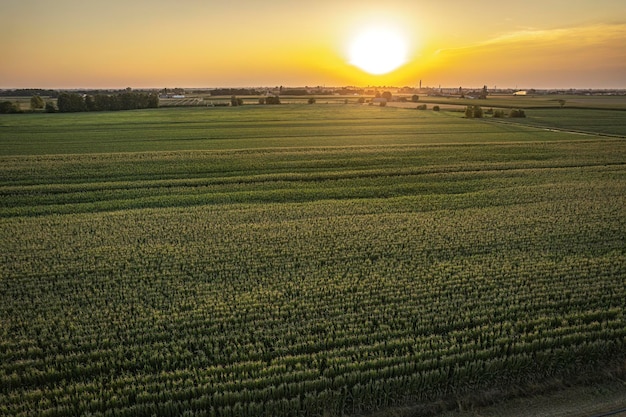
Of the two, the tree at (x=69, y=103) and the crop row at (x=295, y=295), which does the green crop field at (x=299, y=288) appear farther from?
the tree at (x=69, y=103)

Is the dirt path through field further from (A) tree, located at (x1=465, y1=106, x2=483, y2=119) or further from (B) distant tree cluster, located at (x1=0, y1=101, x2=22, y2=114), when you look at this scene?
(B) distant tree cluster, located at (x1=0, y1=101, x2=22, y2=114)

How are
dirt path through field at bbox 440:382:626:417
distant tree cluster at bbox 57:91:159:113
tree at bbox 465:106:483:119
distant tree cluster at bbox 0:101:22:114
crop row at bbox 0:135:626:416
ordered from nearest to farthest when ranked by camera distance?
dirt path through field at bbox 440:382:626:417, crop row at bbox 0:135:626:416, tree at bbox 465:106:483:119, distant tree cluster at bbox 0:101:22:114, distant tree cluster at bbox 57:91:159:113

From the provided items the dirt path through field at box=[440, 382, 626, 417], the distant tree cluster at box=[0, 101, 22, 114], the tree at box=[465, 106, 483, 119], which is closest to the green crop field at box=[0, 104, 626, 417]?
the dirt path through field at box=[440, 382, 626, 417]

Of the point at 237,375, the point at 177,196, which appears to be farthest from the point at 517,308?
the point at 177,196

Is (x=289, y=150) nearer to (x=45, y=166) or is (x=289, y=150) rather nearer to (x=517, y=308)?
(x=45, y=166)

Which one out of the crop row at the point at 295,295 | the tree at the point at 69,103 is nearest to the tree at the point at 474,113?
the crop row at the point at 295,295
